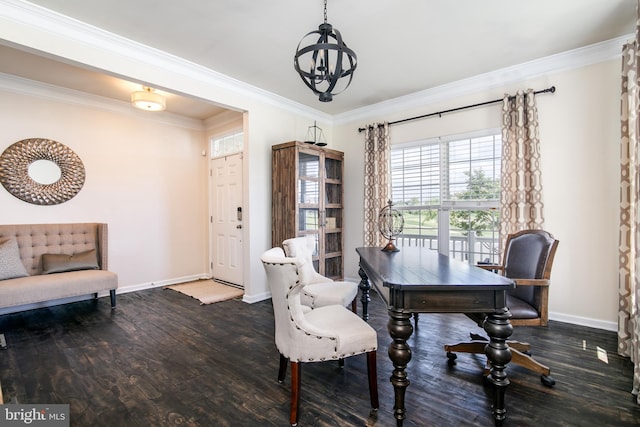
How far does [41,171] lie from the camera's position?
3.75 m

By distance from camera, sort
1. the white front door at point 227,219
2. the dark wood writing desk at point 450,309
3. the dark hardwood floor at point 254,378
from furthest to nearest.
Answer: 1. the white front door at point 227,219
2. the dark hardwood floor at point 254,378
3. the dark wood writing desk at point 450,309

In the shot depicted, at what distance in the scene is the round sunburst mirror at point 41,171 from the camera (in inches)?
140

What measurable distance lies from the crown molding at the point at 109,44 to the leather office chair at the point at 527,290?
11.3 feet

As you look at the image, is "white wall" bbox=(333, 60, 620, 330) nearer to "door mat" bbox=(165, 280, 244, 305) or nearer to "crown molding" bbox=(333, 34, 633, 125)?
"crown molding" bbox=(333, 34, 633, 125)

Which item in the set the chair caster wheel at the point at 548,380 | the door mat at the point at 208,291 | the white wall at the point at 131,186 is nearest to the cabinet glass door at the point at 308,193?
the door mat at the point at 208,291

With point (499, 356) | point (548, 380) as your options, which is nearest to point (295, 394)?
point (499, 356)

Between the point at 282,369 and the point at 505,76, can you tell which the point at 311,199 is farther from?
the point at 505,76

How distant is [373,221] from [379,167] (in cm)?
80

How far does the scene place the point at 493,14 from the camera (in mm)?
2502

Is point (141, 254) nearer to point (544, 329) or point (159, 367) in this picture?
point (159, 367)

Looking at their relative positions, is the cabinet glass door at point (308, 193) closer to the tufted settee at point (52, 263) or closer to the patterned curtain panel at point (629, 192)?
the tufted settee at point (52, 263)

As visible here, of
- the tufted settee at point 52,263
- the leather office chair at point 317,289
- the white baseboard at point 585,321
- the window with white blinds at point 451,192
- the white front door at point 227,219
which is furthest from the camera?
the white front door at point 227,219

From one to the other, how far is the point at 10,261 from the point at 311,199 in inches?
139

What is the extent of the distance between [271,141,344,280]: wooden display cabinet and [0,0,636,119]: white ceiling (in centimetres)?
104
